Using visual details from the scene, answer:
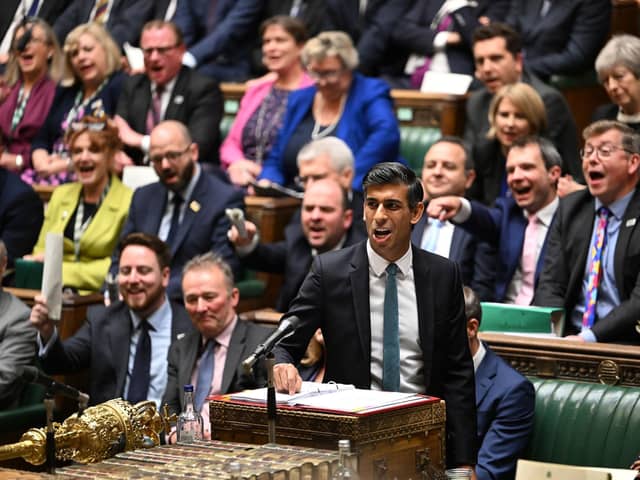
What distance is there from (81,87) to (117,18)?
46.0 inches

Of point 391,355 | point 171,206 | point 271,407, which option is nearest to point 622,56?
point 171,206

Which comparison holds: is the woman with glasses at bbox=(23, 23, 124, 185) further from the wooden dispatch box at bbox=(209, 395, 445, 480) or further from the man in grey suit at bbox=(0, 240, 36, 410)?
the wooden dispatch box at bbox=(209, 395, 445, 480)

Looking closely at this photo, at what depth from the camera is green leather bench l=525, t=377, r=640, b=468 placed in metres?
4.24

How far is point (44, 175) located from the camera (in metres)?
7.27

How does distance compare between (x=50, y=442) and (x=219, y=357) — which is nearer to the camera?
(x=50, y=442)

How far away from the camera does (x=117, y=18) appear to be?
8.66m

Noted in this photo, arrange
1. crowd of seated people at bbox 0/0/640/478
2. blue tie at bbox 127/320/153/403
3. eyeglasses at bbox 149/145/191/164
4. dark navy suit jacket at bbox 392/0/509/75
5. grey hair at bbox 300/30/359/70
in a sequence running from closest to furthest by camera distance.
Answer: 1. crowd of seated people at bbox 0/0/640/478
2. blue tie at bbox 127/320/153/403
3. eyeglasses at bbox 149/145/191/164
4. grey hair at bbox 300/30/359/70
5. dark navy suit jacket at bbox 392/0/509/75

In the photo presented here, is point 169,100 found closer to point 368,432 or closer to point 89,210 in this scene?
point 89,210

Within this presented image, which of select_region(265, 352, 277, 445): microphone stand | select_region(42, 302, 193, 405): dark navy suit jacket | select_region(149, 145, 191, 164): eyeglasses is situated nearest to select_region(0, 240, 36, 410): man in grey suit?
select_region(42, 302, 193, 405): dark navy suit jacket

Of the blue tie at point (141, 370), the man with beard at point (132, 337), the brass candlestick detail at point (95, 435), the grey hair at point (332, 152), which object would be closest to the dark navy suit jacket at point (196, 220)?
the grey hair at point (332, 152)

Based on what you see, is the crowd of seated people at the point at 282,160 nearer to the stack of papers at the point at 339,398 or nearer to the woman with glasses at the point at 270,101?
the woman with glasses at the point at 270,101

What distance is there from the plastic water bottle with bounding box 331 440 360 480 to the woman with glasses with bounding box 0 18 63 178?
506cm

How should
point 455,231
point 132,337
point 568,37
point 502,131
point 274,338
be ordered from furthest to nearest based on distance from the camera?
point 568,37 → point 502,131 → point 455,231 → point 132,337 → point 274,338

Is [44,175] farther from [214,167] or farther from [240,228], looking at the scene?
[240,228]
